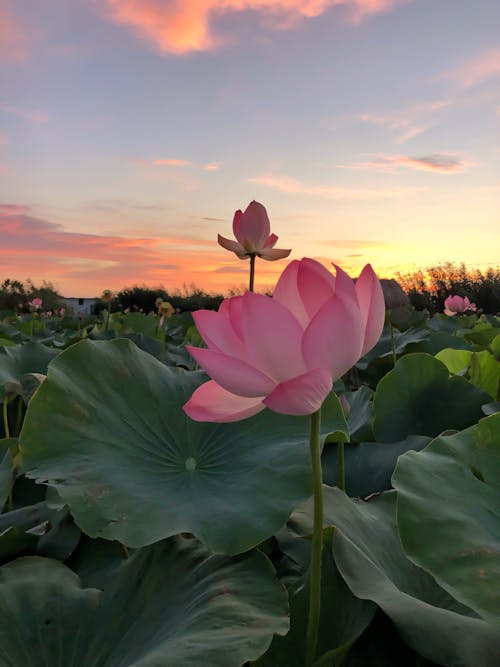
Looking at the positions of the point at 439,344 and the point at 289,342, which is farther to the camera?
the point at 439,344

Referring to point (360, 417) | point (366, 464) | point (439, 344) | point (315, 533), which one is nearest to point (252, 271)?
point (360, 417)

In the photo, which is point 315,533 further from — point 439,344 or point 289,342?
point 439,344

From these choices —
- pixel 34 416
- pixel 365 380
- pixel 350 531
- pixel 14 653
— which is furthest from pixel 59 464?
pixel 365 380

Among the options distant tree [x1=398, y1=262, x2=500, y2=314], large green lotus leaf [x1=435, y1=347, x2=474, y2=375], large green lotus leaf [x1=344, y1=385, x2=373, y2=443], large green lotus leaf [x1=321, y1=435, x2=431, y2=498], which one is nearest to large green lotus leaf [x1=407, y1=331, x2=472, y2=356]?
large green lotus leaf [x1=435, y1=347, x2=474, y2=375]

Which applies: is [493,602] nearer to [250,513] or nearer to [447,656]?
[447,656]

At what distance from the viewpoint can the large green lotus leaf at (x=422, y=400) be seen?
1146mm

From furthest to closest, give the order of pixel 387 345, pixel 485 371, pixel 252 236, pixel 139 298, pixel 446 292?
pixel 139 298
pixel 446 292
pixel 387 345
pixel 485 371
pixel 252 236

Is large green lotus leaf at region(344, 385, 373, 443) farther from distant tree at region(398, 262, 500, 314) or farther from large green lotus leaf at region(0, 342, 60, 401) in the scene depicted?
distant tree at region(398, 262, 500, 314)

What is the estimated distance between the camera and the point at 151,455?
0.80 metres

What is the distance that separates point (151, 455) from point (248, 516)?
0.62 feet

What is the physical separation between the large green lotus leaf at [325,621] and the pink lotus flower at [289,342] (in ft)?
0.74

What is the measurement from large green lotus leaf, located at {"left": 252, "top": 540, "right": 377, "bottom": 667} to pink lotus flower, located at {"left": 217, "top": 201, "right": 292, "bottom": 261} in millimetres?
791

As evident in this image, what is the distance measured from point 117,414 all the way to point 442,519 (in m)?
0.43

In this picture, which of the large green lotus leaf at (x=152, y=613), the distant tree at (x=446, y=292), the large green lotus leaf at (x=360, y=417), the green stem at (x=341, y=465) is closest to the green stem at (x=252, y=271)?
the large green lotus leaf at (x=360, y=417)
